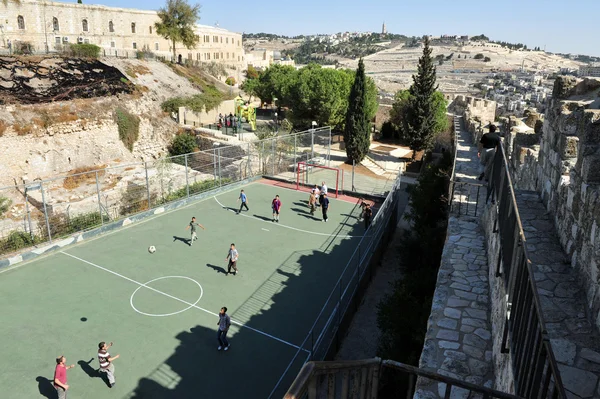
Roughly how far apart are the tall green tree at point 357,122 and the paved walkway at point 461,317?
2229cm

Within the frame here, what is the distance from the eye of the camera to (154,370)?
9758 mm

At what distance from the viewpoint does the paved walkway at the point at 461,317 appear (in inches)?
237

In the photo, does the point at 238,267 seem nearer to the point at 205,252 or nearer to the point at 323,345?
the point at 205,252

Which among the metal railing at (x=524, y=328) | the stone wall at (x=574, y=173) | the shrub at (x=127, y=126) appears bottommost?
the shrub at (x=127, y=126)

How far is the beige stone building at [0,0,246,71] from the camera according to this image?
4900cm

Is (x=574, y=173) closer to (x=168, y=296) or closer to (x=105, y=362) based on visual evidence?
(x=105, y=362)

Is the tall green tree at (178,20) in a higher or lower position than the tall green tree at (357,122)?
higher

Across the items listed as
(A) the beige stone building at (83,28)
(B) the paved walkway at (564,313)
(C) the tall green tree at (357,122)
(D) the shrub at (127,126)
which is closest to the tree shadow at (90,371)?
(B) the paved walkway at (564,313)

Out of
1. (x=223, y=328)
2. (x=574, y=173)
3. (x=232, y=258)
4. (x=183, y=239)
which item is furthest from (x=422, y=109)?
(x=574, y=173)

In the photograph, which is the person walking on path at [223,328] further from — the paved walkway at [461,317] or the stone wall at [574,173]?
the stone wall at [574,173]

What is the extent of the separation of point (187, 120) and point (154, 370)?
Answer: 34.2 m

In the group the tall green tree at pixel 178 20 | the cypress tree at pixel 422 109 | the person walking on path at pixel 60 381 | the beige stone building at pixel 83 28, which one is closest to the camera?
the person walking on path at pixel 60 381

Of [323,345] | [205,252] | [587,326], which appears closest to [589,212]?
[587,326]

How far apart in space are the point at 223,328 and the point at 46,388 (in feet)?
12.2
